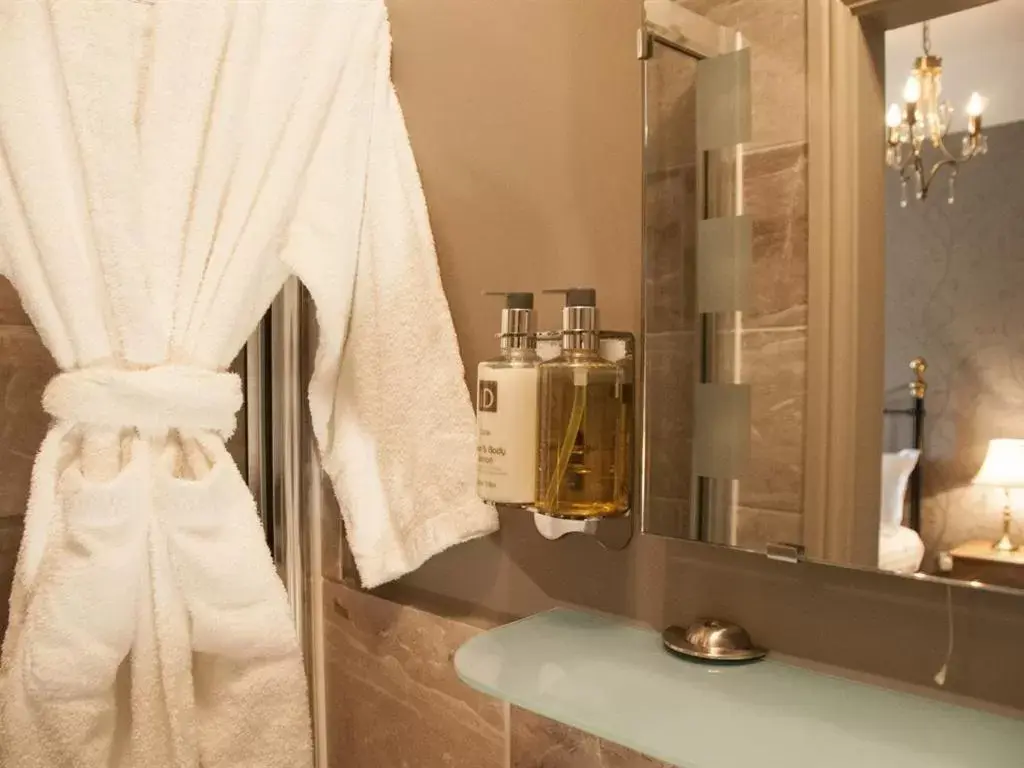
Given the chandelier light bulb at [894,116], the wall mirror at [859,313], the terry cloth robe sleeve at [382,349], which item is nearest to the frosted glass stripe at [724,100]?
the wall mirror at [859,313]

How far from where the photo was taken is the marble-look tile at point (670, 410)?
79 centimetres

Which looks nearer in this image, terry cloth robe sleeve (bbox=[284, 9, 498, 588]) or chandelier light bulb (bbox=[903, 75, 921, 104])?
chandelier light bulb (bbox=[903, 75, 921, 104])

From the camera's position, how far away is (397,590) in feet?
3.69

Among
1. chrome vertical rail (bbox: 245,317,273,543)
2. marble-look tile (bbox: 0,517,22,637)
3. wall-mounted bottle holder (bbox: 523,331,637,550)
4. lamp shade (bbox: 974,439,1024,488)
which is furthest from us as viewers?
chrome vertical rail (bbox: 245,317,273,543)

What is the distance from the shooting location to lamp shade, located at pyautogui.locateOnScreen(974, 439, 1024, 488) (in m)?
0.60

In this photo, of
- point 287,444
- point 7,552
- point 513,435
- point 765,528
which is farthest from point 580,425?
point 7,552

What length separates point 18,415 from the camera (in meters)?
1.10

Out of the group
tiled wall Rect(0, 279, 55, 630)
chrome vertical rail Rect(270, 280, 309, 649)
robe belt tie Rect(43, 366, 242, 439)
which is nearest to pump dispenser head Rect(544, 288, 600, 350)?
robe belt tie Rect(43, 366, 242, 439)

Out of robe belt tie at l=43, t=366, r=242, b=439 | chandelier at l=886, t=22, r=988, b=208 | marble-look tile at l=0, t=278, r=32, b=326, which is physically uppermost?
chandelier at l=886, t=22, r=988, b=208

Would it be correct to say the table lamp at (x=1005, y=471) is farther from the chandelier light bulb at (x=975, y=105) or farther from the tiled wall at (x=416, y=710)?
the tiled wall at (x=416, y=710)

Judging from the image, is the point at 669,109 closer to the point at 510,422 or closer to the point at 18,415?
the point at 510,422

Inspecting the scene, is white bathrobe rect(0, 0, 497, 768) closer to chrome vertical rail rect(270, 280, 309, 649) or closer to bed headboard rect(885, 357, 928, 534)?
chrome vertical rail rect(270, 280, 309, 649)

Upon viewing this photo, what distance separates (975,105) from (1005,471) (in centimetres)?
26

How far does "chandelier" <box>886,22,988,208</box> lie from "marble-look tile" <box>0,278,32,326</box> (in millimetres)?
998
